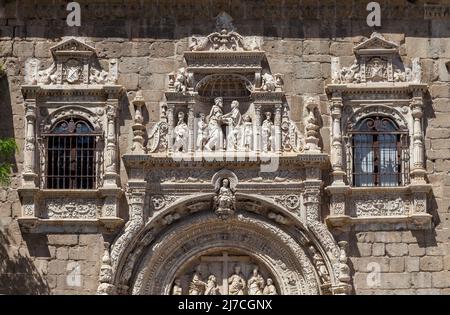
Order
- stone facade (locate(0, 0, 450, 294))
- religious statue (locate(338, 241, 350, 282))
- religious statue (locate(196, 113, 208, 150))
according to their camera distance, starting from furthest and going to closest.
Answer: religious statue (locate(196, 113, 208, 150)), stone facade (locate(0, 0, 450, 294)), religious statue (locate(338, 241, 350, 282))

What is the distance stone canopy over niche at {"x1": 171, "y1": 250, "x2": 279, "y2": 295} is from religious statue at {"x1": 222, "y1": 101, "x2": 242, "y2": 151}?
1.91 metres

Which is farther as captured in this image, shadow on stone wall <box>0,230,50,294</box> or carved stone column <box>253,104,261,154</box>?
carved stone column <box>253,104,261,154</box>

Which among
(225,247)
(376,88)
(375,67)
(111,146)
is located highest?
(375,67)

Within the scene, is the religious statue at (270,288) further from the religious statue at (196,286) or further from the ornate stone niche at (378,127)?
the ornate stone niche at (378,127)

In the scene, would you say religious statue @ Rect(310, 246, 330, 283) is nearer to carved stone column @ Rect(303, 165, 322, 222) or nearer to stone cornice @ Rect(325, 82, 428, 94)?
carved stone column @ Rect(303, 165, 322, 222)

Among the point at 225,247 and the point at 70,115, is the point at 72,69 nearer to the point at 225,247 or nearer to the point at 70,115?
the point at 70,115

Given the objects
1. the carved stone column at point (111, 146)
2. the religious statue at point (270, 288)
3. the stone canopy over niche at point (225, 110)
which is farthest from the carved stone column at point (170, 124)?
the religious statue at point (270, 288)

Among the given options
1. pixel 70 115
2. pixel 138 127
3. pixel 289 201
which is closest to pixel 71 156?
pixel 70 115

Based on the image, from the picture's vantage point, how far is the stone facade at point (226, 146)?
23203 millimetres

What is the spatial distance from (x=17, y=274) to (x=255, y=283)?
4.06 meters

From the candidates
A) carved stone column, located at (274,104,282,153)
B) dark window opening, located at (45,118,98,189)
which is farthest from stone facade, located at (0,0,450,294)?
dark window opening, located at (45,118,98,189)

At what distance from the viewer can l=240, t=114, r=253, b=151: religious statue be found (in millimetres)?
23531

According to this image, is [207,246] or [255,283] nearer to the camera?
[255,283]

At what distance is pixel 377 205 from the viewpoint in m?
23.3
